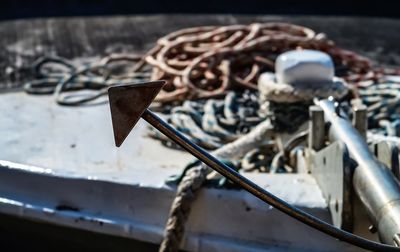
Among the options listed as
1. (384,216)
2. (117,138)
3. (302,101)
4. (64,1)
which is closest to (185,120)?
(302,101)

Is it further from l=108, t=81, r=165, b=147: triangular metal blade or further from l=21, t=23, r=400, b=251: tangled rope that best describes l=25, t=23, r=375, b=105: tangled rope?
l=108, t=81, r=165, b=147: triangular metal blade

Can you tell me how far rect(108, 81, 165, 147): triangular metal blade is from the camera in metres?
0.98

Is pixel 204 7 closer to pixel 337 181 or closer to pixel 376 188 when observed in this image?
pixel 337 181

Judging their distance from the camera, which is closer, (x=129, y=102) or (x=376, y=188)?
(x=129, y=102)

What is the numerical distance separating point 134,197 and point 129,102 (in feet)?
2.23

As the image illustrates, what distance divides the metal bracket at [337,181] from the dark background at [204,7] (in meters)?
3.12

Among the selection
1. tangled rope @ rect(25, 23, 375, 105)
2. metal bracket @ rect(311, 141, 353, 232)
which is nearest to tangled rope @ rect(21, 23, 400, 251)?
tangled rope @ rect(25, 23, 375, 105)

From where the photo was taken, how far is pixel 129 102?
3.24ft

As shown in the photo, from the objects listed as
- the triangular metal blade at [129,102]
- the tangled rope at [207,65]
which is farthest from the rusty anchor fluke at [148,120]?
the tangled rope at [207,65]

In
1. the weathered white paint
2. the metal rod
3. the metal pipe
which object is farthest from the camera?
the weathered white paint

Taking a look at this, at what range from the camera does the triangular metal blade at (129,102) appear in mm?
982

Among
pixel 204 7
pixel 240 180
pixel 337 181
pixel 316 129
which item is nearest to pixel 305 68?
pixel 316 129

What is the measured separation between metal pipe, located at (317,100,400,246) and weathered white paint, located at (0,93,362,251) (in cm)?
14

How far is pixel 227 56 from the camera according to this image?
95.8 inches
